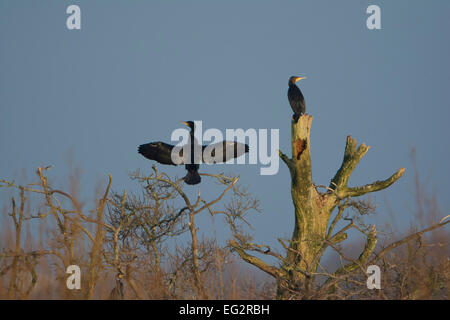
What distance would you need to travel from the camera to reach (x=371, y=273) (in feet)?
21.4

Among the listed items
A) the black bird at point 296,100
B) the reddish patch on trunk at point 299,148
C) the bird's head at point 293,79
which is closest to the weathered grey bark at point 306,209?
the reddish patch on trunk at point 299,148

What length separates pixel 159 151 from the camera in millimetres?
7852

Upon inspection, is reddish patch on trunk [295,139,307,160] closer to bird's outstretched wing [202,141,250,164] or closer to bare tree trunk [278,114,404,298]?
bare tree trunk [278,114,404,298]

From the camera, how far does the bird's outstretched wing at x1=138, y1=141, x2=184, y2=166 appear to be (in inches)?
307

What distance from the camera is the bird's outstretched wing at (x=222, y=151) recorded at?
7.64 meters

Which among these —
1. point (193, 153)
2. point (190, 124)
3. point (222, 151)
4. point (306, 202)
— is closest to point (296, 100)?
point (190, 124)

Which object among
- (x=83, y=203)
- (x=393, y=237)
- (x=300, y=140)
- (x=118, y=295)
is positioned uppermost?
(x=300, y=140)

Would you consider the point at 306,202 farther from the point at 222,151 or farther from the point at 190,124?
the point at 190,124

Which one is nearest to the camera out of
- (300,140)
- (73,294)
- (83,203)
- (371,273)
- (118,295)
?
(73,294)

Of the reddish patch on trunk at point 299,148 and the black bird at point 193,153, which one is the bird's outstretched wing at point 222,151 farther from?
the reddish patch on trunk at point 299,148

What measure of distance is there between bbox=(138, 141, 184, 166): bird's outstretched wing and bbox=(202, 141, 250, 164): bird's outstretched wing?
1.49ft
